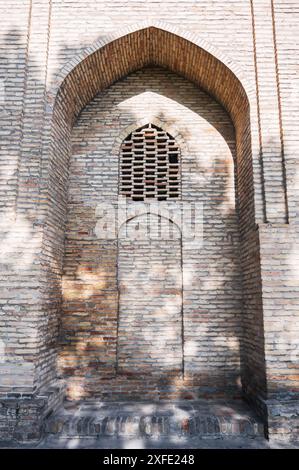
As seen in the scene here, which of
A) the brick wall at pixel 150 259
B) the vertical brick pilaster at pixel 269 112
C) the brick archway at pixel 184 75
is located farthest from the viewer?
the brick wall at pixel 150 259

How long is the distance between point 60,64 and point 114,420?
14.8 feet

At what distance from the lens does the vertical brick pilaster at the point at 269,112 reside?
4484mm

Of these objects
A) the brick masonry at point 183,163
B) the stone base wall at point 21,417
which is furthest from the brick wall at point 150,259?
the stone base wall at point 21,417

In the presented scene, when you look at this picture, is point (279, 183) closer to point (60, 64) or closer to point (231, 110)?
point (231, 110)

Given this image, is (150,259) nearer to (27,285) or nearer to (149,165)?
(149,165)

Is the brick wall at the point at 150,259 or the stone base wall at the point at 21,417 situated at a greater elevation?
the brick wall at the point at 150,259

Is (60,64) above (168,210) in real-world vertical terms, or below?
above

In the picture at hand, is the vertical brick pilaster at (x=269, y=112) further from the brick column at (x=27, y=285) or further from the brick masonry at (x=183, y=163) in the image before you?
the brick column at (x=27, y=285)

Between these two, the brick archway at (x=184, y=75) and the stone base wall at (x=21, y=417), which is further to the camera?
the brick archway at (x=184, y=75)

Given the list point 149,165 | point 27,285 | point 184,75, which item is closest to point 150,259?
point 149,165

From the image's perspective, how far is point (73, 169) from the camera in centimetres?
547

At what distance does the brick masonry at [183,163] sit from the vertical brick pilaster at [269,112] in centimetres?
2

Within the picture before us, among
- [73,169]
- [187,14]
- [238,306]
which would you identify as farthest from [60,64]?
[238,306]

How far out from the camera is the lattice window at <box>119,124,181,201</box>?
5434 mm
